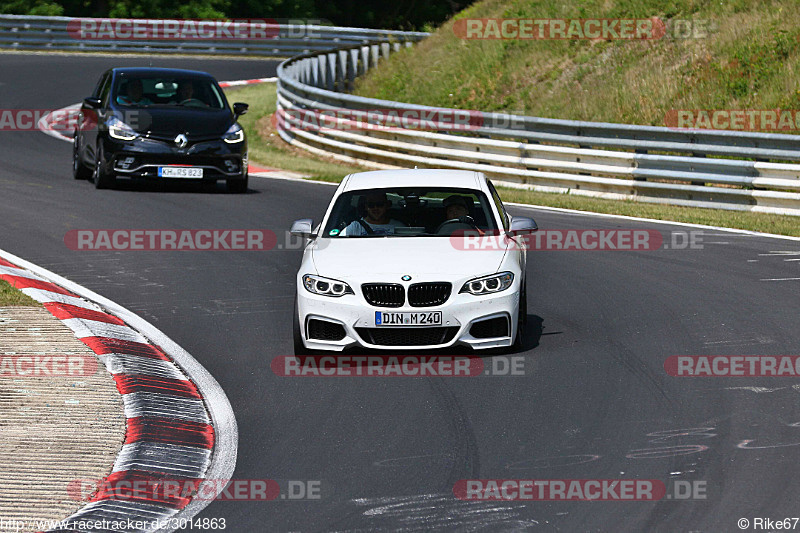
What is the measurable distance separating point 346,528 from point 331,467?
1.00 meters

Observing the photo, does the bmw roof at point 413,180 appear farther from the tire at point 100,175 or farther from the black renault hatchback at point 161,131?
the tire at point 100,175

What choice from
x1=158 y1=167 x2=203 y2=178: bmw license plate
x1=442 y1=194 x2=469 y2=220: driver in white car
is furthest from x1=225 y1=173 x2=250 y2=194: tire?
x1=442 y1=194 x2=469 y2=220: driver in white car

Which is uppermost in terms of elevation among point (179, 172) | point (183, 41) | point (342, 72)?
point (179, 172)

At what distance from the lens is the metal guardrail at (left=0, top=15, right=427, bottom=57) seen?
42.7 m

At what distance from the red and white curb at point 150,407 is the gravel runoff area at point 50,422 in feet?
0.33

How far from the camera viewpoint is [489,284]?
9250 millimetres

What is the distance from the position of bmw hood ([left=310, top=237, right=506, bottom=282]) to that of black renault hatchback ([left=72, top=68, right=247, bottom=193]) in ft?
28.6

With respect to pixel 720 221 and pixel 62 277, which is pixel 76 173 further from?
pixel 720 221

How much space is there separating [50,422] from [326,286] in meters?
2.46

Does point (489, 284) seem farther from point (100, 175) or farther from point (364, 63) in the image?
point (364, 63)

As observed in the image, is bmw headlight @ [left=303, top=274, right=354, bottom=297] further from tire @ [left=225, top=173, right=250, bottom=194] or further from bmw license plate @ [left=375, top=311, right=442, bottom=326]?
tire @ [left=225, top=173, right=250, bottom=194]

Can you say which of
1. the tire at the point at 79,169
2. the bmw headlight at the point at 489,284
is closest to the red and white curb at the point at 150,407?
the bmw headlight at the point at 489,284

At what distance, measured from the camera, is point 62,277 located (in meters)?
12.3

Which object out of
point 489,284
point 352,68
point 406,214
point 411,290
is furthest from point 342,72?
point 411,290
